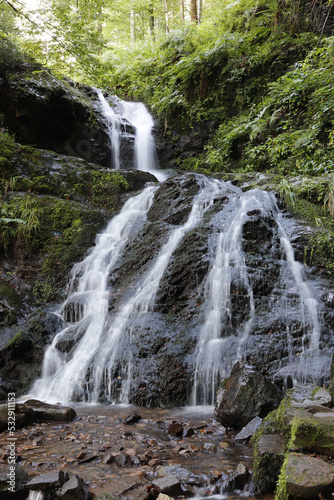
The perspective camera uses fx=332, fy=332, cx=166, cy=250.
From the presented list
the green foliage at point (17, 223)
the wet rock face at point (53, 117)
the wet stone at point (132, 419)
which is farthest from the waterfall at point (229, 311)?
the wet rock face at point (53, 117)

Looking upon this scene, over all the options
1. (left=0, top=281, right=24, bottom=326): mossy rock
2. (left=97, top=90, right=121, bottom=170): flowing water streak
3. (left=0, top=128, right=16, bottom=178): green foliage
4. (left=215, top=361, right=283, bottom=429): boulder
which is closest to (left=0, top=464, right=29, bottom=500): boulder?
(left=215, top=361, right=283, bottom=429): boulder

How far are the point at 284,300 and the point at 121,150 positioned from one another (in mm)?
10467

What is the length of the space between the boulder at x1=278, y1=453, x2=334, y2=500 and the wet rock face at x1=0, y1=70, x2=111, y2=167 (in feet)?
36.3

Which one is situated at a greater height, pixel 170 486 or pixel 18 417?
pixel 18 417

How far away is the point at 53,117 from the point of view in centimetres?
1245

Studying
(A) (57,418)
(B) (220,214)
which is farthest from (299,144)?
(A) (57,418)

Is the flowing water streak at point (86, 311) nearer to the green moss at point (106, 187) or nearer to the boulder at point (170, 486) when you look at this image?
the green moss at point (106, 187)

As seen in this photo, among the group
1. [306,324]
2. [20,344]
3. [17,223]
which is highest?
[17,223]

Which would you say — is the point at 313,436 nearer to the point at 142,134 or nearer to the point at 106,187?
the point at 106,187

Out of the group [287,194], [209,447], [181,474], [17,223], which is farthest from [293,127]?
[181,474]

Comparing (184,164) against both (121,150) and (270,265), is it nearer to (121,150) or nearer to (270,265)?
(121,150)

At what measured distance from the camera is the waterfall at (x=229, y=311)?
4680 mm

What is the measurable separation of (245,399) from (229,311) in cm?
183

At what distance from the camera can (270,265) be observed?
5.96m
